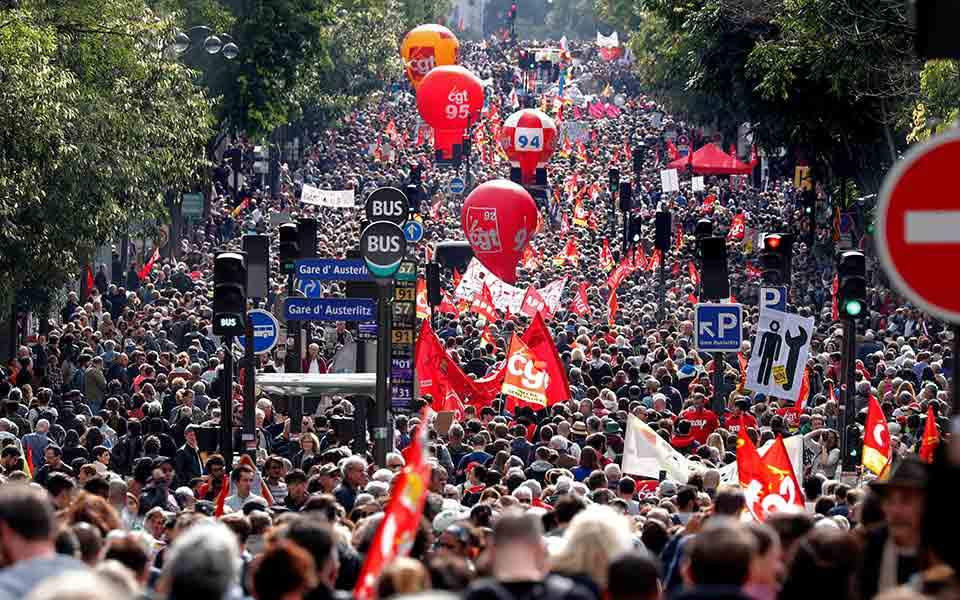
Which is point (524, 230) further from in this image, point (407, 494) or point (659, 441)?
point (407, 494)

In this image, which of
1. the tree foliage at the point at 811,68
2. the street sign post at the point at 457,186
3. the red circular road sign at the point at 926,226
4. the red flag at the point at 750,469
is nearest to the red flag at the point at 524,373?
the red flag at the point at 750,469

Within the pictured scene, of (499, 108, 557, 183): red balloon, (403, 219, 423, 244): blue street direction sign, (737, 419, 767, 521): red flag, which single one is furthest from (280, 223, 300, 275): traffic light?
(499, 108, 557, 183): red balloon

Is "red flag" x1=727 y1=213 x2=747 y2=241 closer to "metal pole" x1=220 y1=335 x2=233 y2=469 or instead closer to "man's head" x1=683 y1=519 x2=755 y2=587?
"metal pole" x1=220 y1=335 x2=233 y2=469

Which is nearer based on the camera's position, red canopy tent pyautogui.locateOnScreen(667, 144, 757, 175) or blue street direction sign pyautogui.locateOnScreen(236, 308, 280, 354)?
blue street direction sign pyautogui.locateOnScreen(236, 308, 280, 354)

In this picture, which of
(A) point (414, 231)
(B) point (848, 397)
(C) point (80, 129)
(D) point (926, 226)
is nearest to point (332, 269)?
(B) point (848, 397)

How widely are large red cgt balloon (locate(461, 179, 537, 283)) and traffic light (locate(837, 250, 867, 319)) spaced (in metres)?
25.9

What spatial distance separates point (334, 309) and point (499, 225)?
80.6 ft

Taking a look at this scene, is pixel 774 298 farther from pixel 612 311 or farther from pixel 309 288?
pixel 612 311

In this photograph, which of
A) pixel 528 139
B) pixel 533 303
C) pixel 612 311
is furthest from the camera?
pixel 528 139

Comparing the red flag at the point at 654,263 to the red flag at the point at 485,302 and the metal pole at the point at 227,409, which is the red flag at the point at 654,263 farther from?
the metal pole at the point at 227,409

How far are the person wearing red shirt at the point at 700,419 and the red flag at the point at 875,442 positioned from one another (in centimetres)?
417

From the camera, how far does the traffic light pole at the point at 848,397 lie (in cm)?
1870

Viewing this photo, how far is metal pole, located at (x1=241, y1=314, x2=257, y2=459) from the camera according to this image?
19.8 m

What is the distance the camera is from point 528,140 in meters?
61.5
